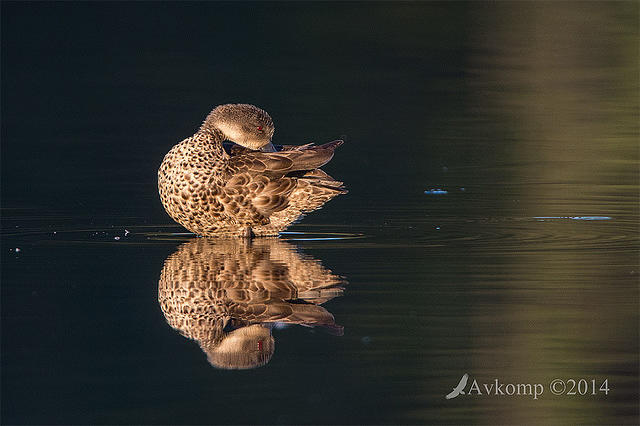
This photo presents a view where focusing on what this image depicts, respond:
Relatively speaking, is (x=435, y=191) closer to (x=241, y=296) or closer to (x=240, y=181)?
(x=240, y=181)

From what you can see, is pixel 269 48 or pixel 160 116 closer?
pixel 160 116

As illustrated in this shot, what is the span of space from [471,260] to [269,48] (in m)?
16.2

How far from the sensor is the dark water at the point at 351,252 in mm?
5555

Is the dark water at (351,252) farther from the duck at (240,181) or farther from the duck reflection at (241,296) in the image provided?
the duck at (240,181)

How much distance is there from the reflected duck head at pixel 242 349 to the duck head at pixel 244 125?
10.0 ft

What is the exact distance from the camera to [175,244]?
8.73m

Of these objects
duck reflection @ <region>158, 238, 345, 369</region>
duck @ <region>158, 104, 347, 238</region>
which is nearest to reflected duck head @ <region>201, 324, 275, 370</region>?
duck reflection @ <region>158, 238, 345, 369</region>

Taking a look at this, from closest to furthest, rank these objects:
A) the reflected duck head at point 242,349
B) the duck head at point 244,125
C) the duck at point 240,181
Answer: the reflected duck head at point 242,349 < the duck at point 240,181 < the duck head at point 244,125

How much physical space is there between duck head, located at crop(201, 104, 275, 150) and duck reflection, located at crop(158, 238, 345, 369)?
896 millimetres

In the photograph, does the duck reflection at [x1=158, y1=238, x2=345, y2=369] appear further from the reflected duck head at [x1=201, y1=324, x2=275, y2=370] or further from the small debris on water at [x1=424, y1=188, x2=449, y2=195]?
the small debris on water at [x1=424, y1=188, x2=449, y2=195]

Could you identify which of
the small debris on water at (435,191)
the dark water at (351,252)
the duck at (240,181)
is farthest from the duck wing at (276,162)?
the small debris on water at (435,191)

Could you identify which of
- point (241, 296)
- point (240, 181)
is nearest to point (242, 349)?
point (241, 296)

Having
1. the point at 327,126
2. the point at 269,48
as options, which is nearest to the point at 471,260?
the point at 327,126

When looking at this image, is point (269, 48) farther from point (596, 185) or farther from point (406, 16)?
point (596, 185)
